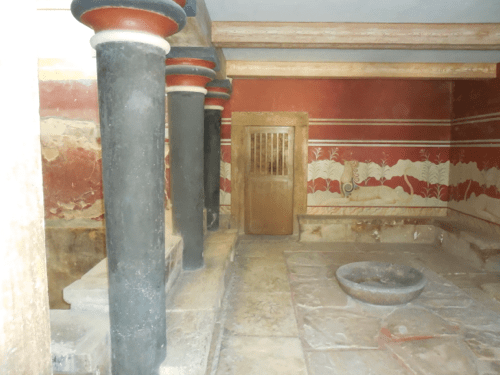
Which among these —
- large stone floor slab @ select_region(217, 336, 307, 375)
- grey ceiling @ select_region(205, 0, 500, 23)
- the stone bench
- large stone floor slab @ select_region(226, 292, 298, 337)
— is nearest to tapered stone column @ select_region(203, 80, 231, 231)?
the stone bench

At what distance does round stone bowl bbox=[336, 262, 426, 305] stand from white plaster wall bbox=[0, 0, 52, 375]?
3.42m

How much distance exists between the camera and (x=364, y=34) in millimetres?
3775

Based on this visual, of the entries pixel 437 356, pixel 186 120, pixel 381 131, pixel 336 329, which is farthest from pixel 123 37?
pixel 381 131

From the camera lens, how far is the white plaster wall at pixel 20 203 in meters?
0.66

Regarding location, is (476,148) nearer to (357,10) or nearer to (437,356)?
(357,10)

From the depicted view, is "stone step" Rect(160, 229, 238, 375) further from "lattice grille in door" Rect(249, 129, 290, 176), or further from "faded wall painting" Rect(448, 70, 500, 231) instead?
"faded wall painting" Rect(448, 70, 500, 231)

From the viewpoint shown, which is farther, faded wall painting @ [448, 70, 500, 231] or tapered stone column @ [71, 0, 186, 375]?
faded wall painting @ [448, 70, 500, 231]

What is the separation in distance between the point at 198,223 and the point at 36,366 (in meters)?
3.05

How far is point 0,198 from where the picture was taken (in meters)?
0.66

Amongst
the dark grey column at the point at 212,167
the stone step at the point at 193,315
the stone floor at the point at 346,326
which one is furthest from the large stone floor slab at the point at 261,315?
the dark grey column at the point at 212,167

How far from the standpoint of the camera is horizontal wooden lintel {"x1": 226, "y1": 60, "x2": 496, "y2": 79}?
5.42 metres

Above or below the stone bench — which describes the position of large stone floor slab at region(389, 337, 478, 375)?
below

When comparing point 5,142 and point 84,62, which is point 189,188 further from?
point 5,142

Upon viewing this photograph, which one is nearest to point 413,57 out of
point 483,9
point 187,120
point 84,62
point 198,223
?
point 483,9
